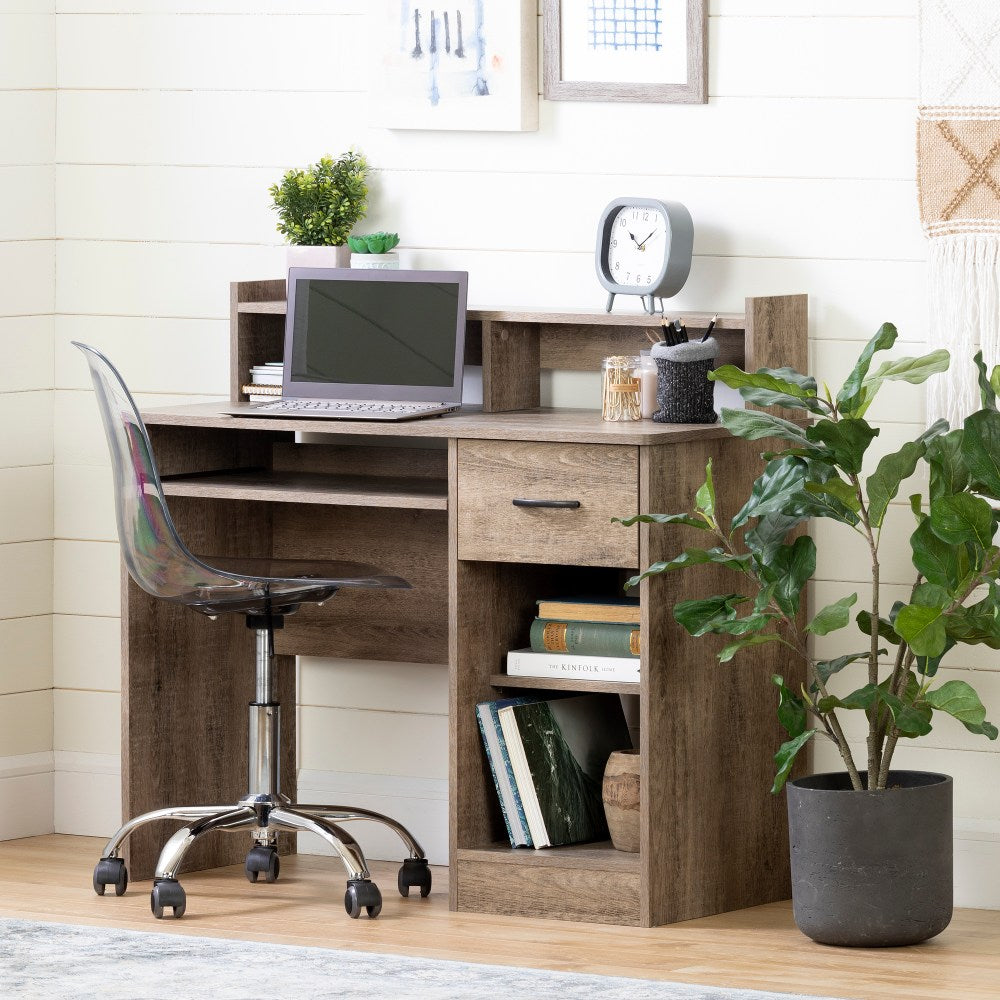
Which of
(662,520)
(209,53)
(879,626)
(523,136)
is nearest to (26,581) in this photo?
(209,53)

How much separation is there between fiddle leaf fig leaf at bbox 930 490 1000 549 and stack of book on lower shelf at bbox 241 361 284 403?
1.32m

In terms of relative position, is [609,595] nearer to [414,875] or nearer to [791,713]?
[791,713]

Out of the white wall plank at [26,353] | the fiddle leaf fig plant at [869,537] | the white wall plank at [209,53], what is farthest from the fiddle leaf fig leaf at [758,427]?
the white wall plank at [26,353]

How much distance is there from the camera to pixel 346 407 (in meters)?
3.86

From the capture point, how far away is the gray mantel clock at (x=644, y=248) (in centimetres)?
386

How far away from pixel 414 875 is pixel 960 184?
5.07 feet

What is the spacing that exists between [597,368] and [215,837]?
1172mm

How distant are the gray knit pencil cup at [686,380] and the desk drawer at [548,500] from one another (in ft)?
0.62

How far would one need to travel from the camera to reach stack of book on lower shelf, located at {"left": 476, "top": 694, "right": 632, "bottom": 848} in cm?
376

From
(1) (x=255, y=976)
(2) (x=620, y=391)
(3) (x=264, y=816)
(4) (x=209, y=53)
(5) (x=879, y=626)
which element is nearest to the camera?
(1) (x=255, y=976)

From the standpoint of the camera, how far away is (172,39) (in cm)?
437

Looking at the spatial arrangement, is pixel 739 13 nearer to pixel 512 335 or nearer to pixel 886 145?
pixel 886 145

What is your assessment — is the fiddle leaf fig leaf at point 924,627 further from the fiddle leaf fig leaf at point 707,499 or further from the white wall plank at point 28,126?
the white wall plank at point 28,126

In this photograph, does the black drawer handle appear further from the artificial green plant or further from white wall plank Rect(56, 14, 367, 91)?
white wall plank Rect(56, 14, 367, 91)
